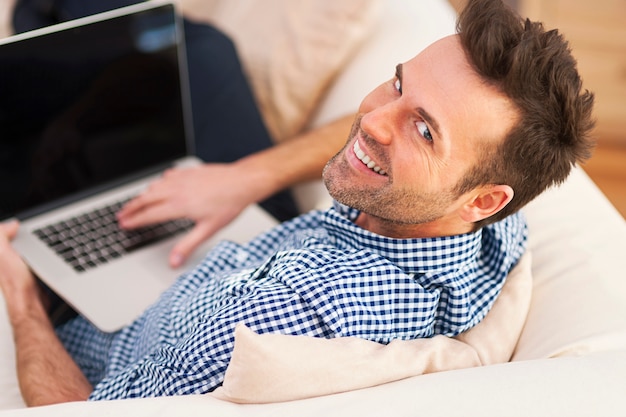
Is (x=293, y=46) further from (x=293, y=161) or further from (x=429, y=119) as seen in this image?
(x=429, y=119)

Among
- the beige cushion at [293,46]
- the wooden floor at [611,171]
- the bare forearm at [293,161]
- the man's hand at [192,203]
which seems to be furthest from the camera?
the wooden floor at [611,171]

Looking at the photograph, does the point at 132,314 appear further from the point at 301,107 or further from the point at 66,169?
the point at 301,107

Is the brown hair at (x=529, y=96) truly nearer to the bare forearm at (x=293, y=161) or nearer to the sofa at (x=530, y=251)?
the sofa at (x=530, y=251)

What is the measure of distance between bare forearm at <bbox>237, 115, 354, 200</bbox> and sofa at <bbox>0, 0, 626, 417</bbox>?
0.21 ft

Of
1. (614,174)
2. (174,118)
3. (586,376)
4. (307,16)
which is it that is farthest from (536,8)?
(586,376)

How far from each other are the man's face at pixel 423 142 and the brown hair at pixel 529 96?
0.02 metres

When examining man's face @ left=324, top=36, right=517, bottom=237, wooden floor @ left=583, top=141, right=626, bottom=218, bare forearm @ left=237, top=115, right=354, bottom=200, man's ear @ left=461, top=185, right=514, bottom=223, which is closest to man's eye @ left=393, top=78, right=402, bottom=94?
man's face @ left=324, top=36, right=517, bottom=237

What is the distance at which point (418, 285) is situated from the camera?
95 centimetres

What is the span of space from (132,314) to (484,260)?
0.55 meters

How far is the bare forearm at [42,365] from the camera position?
1065 millimetres

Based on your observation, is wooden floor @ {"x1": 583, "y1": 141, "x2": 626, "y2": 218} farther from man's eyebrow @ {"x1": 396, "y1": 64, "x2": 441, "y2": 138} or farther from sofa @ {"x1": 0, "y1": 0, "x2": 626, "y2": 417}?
A: man's eyebrow @ {"x1": 396, "y1": 64, "x2": 441, "y2": 138}

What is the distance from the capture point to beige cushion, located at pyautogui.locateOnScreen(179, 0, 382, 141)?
159 centimetres

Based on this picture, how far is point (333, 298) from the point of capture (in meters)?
0.90

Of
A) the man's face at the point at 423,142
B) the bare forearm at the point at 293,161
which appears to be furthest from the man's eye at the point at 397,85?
the bare forearm at the point at 293,161
